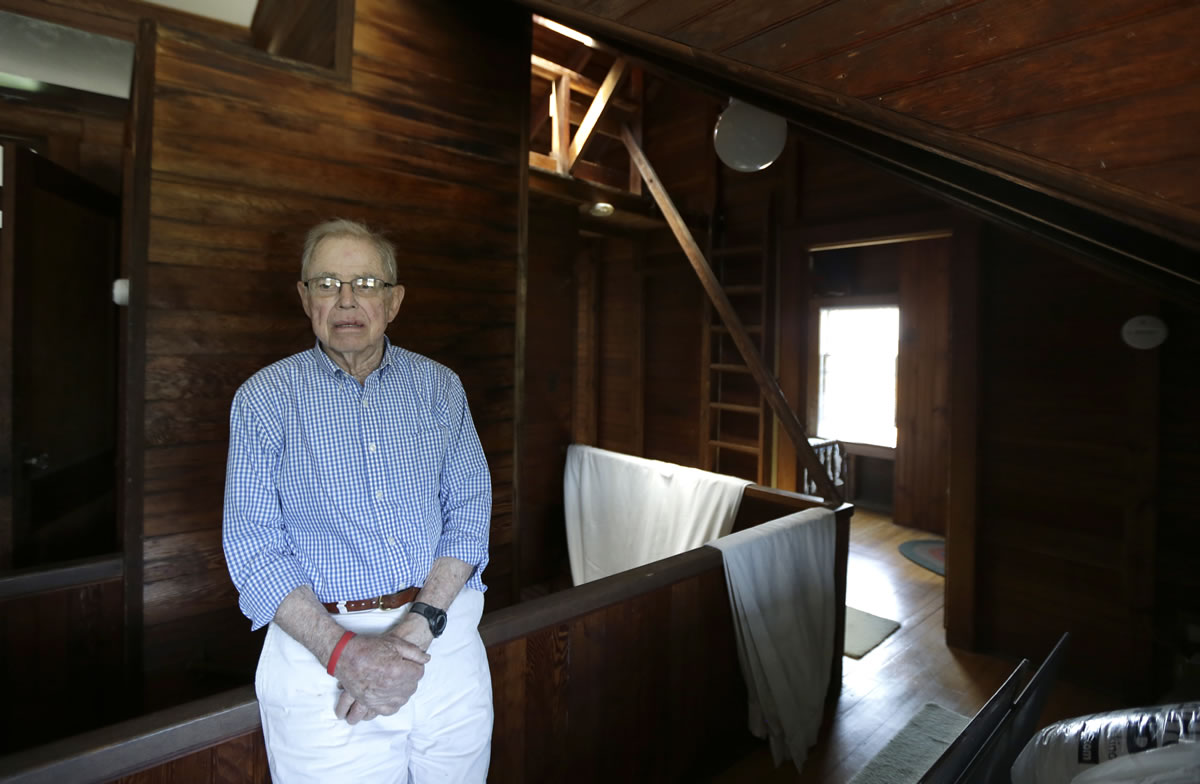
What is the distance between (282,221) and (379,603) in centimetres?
140

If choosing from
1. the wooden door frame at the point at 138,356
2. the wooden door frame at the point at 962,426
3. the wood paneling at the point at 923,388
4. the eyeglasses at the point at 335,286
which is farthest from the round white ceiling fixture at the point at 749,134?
the wood paneling at the point at 923,388

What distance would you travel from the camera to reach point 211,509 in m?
1.85

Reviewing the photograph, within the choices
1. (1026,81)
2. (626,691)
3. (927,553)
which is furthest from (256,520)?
(927,553)

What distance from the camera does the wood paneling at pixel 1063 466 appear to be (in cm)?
260

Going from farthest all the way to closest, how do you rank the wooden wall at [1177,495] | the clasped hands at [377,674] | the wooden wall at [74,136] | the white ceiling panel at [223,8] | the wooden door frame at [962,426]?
the wooden door frame at [962,426] < the wooden wall at [74,136] < the white ceiling panel at [223,8] < the wooden wall at [1177,495] < the clasped hands at [377,674]

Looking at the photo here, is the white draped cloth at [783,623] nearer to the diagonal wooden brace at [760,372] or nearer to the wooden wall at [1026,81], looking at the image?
the diagonal wooden brace at [760,372]

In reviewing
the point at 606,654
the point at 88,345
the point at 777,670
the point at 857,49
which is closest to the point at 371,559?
the point at 606,654

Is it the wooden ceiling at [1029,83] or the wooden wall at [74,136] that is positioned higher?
the wooden wall at [74,136]

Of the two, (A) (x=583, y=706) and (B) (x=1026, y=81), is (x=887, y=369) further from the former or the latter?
(B) (x=1026, y=81)

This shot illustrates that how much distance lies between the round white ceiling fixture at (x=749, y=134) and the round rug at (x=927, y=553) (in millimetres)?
3204

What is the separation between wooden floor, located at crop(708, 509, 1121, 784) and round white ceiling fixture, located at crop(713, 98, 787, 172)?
2.32m

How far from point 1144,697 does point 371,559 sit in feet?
10.7

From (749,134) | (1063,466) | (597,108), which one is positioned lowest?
(1063,466)

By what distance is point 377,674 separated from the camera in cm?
100
